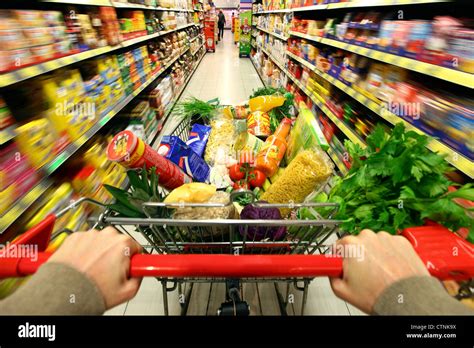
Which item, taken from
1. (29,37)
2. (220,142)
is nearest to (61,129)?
(29,37)

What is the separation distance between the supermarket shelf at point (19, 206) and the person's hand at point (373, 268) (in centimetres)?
131

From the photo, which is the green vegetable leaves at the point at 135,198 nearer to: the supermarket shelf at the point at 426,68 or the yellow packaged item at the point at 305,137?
the yellow packaged item at the point at 305,137

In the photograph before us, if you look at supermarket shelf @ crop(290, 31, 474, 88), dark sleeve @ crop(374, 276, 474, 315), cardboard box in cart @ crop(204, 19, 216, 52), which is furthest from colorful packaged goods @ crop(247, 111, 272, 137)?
cardboard box in cart @ crop(204, 19, 216, 52)

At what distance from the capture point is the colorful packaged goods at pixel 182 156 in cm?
135

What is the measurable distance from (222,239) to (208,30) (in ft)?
43.3

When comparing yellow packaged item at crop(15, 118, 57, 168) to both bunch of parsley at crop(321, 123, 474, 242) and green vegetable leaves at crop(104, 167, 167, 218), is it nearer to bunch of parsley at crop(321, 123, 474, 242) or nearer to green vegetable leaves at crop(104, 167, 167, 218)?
green vegetable leaves at crop(104, 167, 167, 218)

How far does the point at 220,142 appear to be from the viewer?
1.76 m

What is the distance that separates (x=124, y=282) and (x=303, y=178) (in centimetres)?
79

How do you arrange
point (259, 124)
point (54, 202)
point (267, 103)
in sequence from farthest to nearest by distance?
1. point (267, 103)
2. point (259, 124)
3. point (54, 202)

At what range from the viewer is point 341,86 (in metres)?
2.14

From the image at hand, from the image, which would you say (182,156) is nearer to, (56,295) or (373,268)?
(56,295)

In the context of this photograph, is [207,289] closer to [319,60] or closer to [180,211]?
[180,211]

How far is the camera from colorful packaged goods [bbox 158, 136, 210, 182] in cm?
135

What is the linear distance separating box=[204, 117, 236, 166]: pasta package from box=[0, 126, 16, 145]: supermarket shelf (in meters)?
1.01
